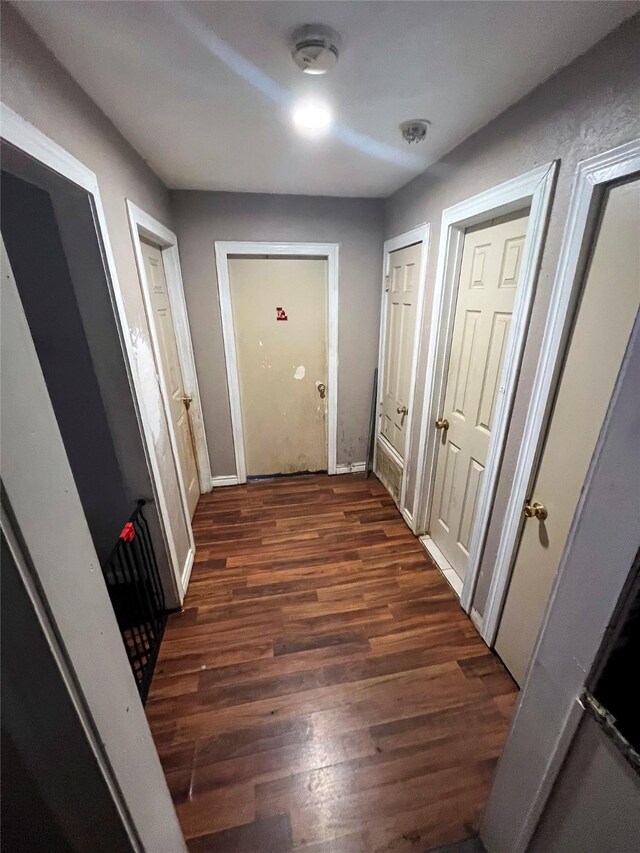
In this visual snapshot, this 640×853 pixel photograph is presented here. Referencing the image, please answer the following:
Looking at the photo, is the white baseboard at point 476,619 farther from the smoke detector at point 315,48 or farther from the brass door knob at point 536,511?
the smoke detector at point 315,48

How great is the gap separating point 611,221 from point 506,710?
1852 millimetres

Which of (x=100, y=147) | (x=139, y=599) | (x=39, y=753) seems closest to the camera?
(x=39, y=753)

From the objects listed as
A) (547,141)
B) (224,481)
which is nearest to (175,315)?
(224,481)

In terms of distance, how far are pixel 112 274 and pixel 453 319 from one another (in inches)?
65.6

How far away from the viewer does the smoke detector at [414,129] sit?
135cm

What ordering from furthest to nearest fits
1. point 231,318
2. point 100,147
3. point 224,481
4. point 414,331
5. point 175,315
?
point 224,481 < point 231,318 < point 175,315 < point 414,331 < point 100,147

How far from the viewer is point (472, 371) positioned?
1714mm

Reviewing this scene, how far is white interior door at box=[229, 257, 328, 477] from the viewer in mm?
2539

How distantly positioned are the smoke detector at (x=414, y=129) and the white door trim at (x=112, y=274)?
1.25 m

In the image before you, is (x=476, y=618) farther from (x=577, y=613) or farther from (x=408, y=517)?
(x=577, y=613)

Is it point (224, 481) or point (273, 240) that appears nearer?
point (273, 240)

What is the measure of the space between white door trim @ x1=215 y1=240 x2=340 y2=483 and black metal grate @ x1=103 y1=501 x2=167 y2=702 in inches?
52.3

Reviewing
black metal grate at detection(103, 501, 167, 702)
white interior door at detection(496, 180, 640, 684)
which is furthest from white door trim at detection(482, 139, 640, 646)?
black metal grate at detection(103, 501, 167, 702)

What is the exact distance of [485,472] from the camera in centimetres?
155
